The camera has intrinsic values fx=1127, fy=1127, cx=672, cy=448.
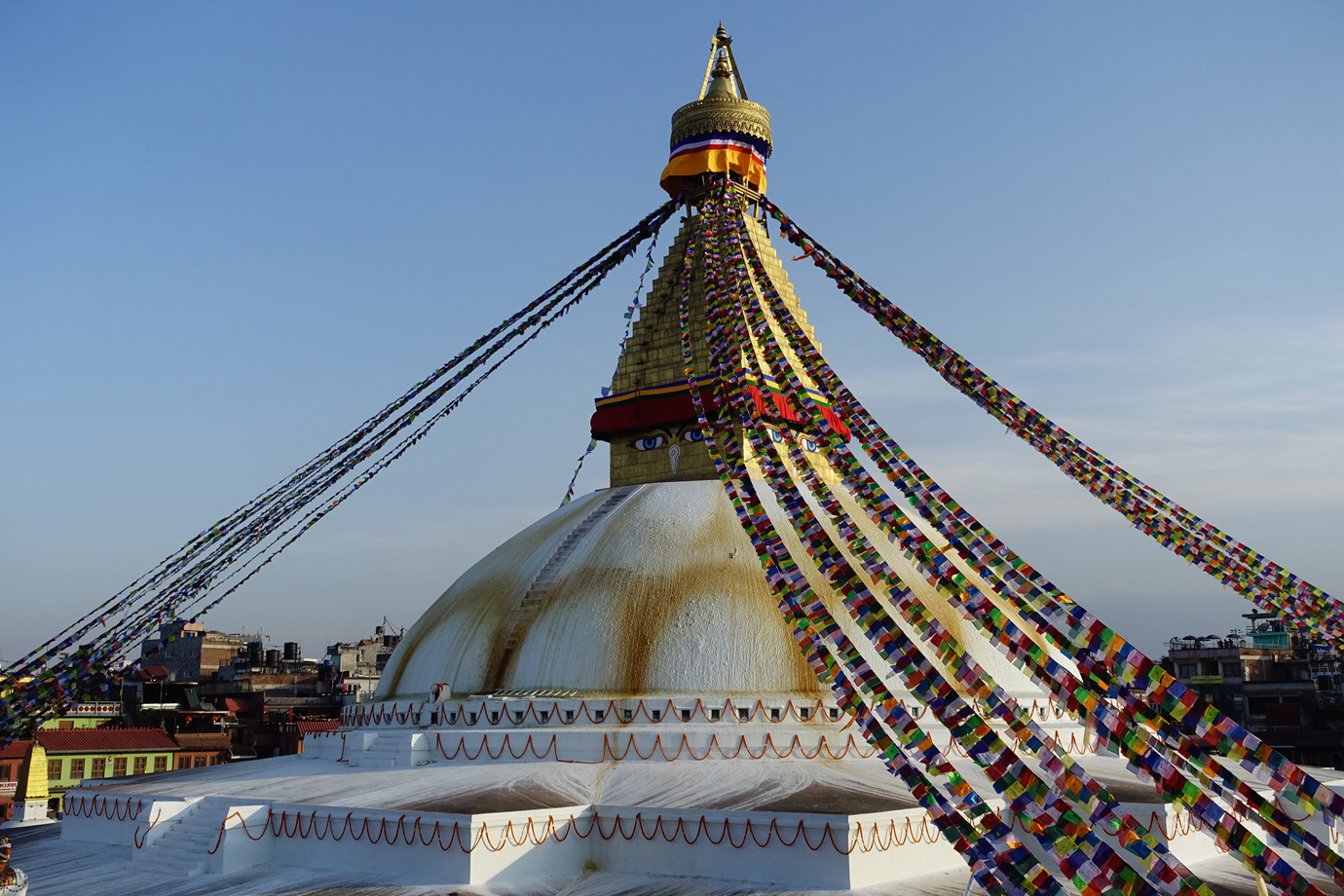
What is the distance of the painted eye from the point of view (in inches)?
738

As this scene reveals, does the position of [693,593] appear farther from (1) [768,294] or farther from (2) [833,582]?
(2) [833,582]

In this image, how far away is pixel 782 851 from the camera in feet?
36.0

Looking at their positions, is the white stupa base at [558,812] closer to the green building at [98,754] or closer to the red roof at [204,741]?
the green building at [98,754]

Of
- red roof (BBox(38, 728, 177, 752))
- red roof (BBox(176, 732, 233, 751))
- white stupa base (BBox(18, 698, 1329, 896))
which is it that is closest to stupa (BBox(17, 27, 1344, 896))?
white stupa base (BBox(18, 698, 1329, 896))

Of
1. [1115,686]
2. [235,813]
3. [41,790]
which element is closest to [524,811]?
[235,813]

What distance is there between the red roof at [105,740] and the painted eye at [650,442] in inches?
593

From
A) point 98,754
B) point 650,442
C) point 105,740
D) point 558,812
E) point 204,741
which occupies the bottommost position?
point 204,741

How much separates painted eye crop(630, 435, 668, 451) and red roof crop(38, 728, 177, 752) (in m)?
15.1

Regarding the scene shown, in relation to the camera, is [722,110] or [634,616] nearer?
[634,616]

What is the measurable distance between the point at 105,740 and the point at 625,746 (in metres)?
17.5

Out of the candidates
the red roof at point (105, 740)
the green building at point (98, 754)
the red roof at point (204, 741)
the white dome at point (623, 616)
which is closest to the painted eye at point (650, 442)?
the white dome at point (623, 616)

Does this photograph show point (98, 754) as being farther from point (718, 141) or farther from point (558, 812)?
point (718, 141)

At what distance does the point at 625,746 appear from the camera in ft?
45.2

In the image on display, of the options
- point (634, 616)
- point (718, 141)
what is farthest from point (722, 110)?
point (634, 616)
